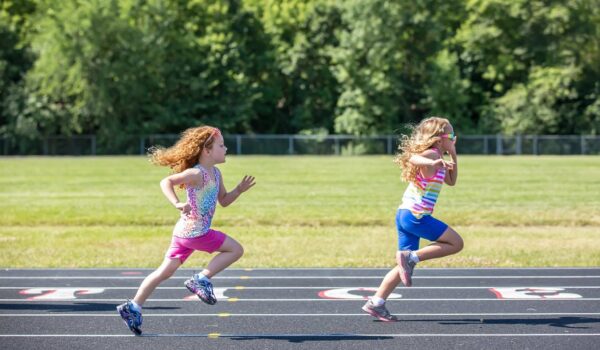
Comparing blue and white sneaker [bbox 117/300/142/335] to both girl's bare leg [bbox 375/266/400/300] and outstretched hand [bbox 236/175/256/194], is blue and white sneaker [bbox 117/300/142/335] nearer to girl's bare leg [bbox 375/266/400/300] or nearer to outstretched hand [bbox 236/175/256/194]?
outstretched hand [bbox 236/175/256/194]

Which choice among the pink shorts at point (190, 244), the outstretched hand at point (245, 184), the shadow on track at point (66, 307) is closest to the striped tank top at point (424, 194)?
the outstretched hand at point (245, 184)

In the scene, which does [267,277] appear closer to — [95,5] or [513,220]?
[513,220]

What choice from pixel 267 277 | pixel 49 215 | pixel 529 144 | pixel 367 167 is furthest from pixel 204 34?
pixel 267 277

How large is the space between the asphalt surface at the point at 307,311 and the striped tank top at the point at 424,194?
2.97 ft

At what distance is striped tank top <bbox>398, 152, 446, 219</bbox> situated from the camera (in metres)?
7.60

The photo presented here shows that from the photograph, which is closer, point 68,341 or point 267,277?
point 68,341

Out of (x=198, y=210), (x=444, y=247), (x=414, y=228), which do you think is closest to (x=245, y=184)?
(x=198, y=210)

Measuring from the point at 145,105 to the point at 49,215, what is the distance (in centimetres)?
3223

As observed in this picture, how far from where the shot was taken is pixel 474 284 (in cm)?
982

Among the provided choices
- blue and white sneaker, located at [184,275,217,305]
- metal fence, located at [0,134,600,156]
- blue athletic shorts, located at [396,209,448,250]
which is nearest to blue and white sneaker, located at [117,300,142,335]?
blue and white sneaker, located at [184,275,217,305]

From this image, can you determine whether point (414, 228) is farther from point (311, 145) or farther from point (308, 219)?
point (311, 145)

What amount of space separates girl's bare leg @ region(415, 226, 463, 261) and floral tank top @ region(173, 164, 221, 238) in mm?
1715

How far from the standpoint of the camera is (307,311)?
27.1ft

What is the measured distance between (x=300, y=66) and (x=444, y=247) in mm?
46154
